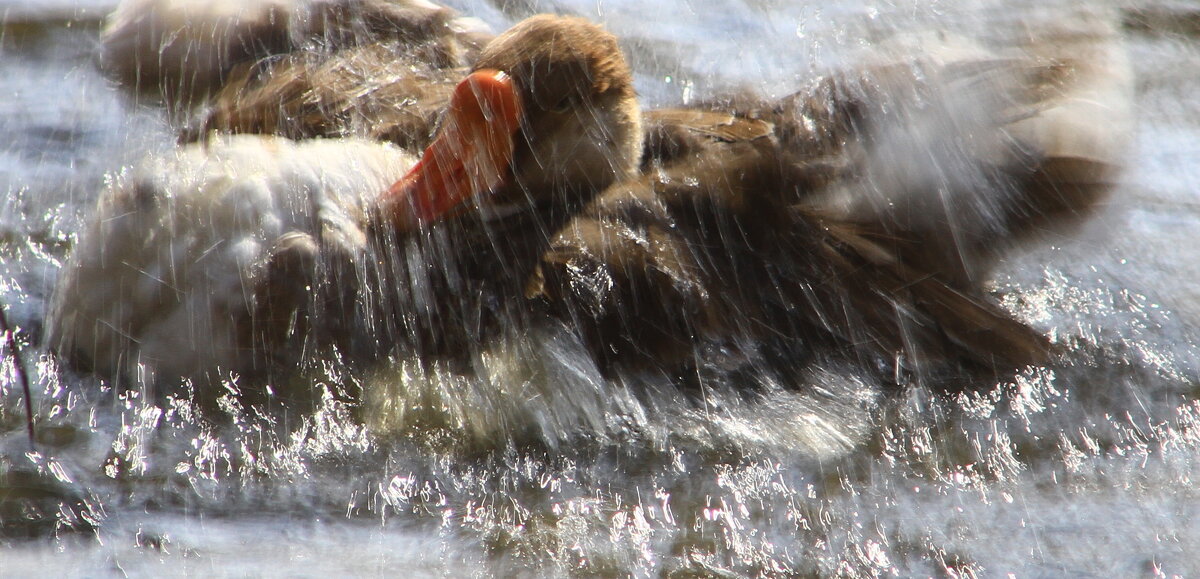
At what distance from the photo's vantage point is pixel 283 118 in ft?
8.15

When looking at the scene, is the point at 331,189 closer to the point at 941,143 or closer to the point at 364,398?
the point at 364,398

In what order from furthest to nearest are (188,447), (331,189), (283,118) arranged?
(283,118)
(331,189)
(188,447)

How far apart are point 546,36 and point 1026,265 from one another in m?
1.34

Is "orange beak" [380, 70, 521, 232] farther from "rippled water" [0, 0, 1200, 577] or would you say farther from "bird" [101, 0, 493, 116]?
"bird" [101, 0, 493, 116]

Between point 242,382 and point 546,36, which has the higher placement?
point 546,36

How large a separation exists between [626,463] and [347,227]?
2.42ft

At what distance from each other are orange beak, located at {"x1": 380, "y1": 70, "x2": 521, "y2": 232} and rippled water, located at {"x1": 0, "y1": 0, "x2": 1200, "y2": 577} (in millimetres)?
334

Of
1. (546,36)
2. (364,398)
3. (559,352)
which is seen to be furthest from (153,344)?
(546,36)

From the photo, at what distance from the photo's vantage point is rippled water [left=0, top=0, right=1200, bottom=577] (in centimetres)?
175

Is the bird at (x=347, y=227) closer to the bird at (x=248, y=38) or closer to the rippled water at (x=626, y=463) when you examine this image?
the rippled water at (x=626, y=463)

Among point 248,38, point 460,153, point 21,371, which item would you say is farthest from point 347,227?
point 248,38

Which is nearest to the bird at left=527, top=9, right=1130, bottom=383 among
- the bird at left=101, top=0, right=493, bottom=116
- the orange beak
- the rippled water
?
the rippled water

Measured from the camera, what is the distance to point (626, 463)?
6.66ft

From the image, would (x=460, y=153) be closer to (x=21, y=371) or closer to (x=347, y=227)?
(x=347, y=227)
